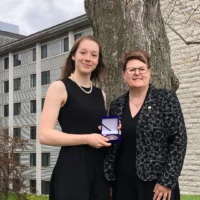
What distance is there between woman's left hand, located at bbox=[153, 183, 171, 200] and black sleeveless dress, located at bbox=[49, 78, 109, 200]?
0.35m

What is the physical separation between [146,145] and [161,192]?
1.07 feet

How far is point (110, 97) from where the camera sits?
4.08 meters

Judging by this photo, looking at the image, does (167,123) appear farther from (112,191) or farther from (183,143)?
(112,191)

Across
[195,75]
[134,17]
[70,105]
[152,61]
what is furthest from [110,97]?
[195,75]

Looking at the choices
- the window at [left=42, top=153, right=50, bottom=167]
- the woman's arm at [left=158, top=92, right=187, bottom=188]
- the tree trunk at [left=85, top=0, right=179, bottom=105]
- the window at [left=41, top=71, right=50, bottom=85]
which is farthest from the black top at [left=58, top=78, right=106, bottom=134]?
the window at [left=41, top=71, right=50, bottom=85]

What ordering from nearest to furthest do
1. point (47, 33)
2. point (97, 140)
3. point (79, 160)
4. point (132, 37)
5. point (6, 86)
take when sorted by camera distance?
point (97, 140), point (79, 160), point (132, 37), point (47, 33), point (6, 86)

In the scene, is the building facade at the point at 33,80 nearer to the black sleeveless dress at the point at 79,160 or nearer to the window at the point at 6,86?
the window at the point at 6,86

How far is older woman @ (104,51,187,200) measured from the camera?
2.86 meters

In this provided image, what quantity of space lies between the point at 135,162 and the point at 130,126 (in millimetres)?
245

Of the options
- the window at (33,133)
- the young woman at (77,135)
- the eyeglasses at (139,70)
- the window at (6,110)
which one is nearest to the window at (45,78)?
the window at (33,133)

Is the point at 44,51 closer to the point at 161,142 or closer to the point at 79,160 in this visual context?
the point at 79,160

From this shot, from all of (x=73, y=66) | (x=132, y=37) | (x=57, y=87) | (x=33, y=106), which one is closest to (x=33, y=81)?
(x=33, y=106)

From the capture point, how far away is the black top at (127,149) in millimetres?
2939

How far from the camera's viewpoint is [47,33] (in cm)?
3016
